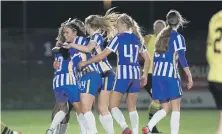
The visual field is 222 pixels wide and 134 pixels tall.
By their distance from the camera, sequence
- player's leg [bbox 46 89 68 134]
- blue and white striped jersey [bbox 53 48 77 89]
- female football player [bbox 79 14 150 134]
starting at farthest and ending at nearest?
female football player [bbox 79 14 150 134] < player's leg [bbox 46 89 68 134] < blue and white striped jersey [bbox 53 48 77 89]

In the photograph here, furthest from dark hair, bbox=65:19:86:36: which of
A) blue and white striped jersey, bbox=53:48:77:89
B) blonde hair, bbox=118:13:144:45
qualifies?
blonde hair, bbox=118:13:144:45

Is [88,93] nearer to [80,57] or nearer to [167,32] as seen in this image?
[80,57]

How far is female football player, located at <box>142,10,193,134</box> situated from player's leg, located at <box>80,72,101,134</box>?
1.01m

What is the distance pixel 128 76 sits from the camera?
42.5 feet

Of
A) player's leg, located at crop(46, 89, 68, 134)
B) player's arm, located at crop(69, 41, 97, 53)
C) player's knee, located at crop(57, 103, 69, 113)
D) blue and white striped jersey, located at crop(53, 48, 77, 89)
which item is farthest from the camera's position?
player's knee, located at crop(57, 103, 69, 113)

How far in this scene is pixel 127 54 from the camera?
12.9m

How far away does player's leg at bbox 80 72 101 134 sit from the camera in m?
12.3

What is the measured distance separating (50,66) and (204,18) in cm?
1623

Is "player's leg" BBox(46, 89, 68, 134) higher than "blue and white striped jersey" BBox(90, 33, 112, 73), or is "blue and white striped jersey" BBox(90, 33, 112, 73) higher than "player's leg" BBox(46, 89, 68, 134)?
"blue and white striped jersey" BBox(90, 33, 112, 73)

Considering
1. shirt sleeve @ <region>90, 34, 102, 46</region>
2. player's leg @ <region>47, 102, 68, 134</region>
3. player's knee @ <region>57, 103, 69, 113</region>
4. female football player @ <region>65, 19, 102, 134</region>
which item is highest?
shirt sleeve @ <region>90, 34, 102, 46</region>

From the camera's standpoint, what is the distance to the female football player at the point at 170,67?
42.0ft

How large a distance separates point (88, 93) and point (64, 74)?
513mm

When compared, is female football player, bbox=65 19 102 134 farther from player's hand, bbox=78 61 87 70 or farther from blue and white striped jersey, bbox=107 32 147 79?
blue and white striped jersey, bbox=107 32 147 79

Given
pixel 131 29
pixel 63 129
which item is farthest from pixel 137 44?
pixel 63 129
